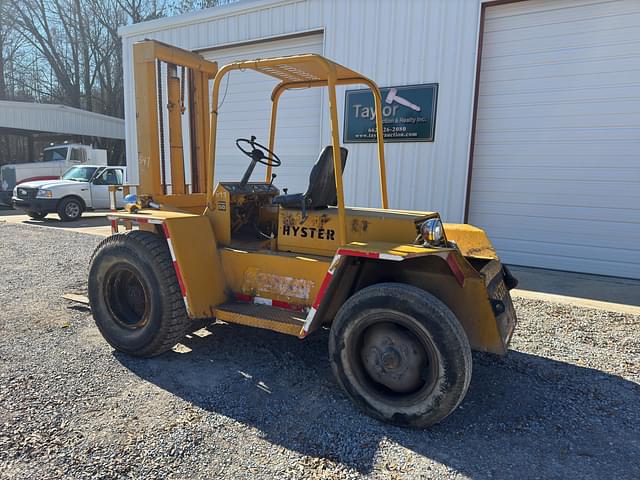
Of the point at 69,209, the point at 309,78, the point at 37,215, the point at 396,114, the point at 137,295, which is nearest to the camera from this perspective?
the point at 137,295

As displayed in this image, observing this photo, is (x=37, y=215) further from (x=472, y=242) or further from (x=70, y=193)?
(x=472, y=242)

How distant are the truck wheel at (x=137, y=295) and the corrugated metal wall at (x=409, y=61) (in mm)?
5590

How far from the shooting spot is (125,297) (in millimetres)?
4219

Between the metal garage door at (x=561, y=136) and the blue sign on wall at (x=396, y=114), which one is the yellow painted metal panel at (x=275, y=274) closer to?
the blue sign on wall at (x=396, y=114)

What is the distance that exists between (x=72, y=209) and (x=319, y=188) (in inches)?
491


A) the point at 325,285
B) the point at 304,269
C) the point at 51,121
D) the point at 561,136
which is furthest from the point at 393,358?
the point at 51,121

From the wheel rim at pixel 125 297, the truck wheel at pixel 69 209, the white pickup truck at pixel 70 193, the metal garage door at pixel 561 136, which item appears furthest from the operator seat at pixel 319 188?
the truck wheel at pixel 69 209

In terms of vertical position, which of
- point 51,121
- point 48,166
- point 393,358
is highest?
point 51,121

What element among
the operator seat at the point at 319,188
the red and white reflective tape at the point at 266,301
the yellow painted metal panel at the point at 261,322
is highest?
the operator seat at the point at 319,188

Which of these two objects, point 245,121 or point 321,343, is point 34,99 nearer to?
point 245,121

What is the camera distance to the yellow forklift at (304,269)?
9.89 feet

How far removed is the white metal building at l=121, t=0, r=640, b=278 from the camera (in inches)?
282

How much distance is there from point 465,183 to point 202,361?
5.82 meters

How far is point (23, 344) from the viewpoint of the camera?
422 cm
